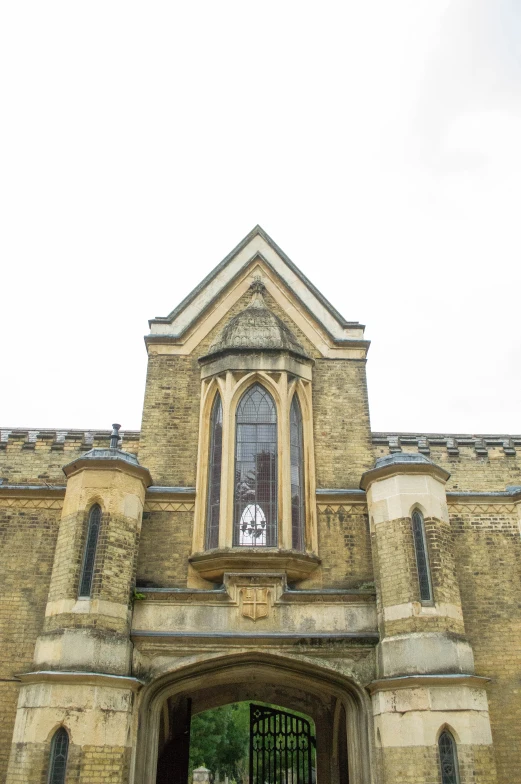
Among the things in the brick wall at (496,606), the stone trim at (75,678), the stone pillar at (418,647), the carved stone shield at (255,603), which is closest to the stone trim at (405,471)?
the stone pillar at (418,647)

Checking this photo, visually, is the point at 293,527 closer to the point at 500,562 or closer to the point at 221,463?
the point at 221,463

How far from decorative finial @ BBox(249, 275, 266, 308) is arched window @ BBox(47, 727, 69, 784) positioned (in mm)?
9840

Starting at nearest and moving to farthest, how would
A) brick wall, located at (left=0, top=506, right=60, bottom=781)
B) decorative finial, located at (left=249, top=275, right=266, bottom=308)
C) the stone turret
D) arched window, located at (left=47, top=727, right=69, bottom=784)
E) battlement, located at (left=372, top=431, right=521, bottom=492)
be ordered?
arched window, located at (left=47, top=727, right=69, bottom=784), the stone turret, brick wall, located at (left=0, top=506, right=60, bottom=781), battlement, located at (left=372, top=431, right=521, bottom=492), decorative finial, located at (left=249, top=275, right=266, bottom=308)

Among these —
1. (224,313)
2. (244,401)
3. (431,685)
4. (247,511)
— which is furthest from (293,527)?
(224,313)

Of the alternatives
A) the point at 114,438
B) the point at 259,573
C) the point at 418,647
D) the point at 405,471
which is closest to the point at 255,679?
the point at 259,573

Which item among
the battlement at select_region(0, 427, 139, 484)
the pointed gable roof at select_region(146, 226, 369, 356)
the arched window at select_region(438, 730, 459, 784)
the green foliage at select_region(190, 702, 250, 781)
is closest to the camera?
the arched window at select_region(438, 730, 459, 784)

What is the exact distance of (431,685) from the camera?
36.4ft

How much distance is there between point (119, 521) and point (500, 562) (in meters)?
7.51

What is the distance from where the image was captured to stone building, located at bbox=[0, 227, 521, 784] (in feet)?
36.3

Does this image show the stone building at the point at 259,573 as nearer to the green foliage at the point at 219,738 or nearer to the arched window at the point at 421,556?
the arched window at the point at 421,556

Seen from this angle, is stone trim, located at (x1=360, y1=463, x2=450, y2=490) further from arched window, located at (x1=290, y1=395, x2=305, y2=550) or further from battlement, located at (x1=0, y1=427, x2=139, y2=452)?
battlement, located at (x1=0, y1=427, x2=139, y2=452)

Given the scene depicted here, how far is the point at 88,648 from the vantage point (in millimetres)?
11234

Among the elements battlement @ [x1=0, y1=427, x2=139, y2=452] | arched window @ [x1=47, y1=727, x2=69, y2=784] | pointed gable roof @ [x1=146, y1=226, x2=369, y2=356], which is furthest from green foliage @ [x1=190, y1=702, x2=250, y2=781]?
arched window @ [x1=47, y1=727, x2=69, y2=784]

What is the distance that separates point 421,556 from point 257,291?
301 inches
